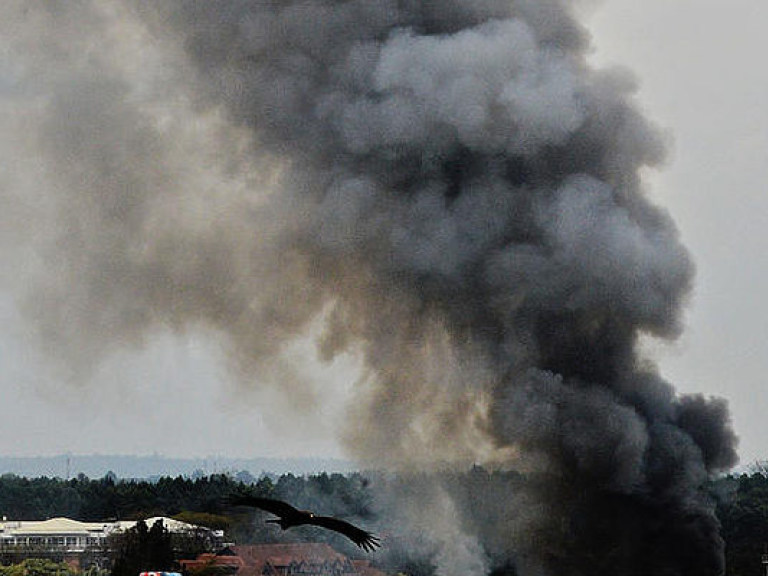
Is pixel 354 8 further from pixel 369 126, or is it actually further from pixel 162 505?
pixel 162 505

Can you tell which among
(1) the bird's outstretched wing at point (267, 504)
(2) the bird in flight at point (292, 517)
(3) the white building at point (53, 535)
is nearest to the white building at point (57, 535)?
(3) the white building at point (53, 535)

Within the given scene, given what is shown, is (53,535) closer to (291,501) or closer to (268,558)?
(291,501)

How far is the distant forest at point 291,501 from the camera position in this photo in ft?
188

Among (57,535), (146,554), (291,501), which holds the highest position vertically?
(57,535)

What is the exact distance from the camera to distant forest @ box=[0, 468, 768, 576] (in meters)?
57.4

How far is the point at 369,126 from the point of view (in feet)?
180

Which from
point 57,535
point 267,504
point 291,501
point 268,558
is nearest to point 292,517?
point 267,504

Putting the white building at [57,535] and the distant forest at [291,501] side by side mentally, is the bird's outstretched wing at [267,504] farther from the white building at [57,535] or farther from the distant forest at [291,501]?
the white building at [57,535]

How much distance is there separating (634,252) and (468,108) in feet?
22.6

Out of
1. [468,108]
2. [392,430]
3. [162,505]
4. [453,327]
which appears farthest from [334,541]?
[162,505]

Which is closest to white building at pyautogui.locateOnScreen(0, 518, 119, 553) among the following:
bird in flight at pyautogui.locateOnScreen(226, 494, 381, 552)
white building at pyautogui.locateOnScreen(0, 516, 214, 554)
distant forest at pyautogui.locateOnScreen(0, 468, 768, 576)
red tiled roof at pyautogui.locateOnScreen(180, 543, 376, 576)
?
white building at pyautogui.locateOnScreen(0, 516, 214, 554)

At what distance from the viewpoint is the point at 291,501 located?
240 ft

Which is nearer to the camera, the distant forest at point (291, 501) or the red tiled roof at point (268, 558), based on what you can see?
the distant forest at point (291, 501)

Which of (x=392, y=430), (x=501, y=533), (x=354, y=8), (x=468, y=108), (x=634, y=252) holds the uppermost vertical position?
(x=354, y=8)
